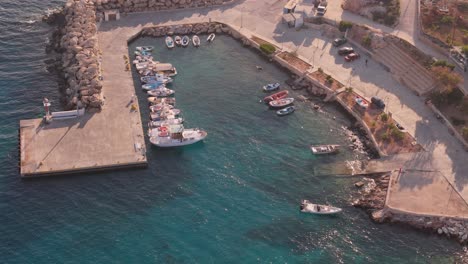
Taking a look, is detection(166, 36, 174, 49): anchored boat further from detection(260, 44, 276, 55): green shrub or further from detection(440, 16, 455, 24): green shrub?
detection(440, 16, 455, 24): green shrub

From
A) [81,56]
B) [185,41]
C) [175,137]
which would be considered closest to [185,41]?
[185,41]

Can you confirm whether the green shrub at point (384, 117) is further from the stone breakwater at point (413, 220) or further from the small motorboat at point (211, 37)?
the small motorboat at point (211, 37)

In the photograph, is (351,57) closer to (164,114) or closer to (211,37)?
(211,37)

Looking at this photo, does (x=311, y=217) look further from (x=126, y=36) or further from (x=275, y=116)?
(x=126, y=36)

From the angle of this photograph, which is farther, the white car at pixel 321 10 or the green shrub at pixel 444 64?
the white car at pixel 321 10

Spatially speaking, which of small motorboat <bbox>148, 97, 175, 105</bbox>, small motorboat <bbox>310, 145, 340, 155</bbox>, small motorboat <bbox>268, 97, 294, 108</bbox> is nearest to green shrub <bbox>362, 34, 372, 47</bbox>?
small motorboat <bbox>268, 97, 294, 108</bbox>

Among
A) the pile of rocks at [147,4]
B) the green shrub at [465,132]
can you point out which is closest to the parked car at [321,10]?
the pile of rocks at [147,4]
